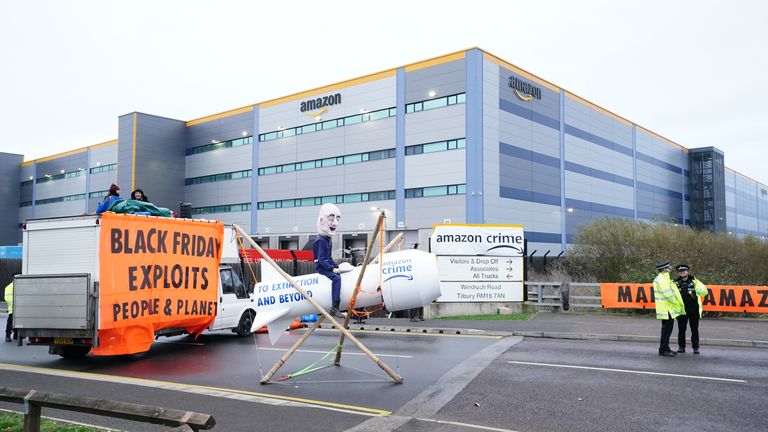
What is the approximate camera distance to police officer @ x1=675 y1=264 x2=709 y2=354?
12164 mm

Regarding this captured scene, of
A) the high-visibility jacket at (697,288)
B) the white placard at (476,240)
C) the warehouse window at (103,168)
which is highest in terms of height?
the warehouse window at (103,168)

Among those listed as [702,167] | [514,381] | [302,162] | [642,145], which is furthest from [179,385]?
[702,167]

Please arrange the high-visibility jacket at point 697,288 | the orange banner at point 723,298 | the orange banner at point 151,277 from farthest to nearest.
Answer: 1. the orange banner at point 723,298
2. the high-visibility jacket at point 697,288
3. the orange banner at point 151,277

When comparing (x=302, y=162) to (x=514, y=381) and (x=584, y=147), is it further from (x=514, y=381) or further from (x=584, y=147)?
(x=514, y=381)

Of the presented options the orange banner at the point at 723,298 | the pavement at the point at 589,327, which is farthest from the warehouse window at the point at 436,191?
the orange banner at the point at 723,298

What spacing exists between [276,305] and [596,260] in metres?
19.5

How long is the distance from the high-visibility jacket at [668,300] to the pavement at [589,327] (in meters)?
2.45

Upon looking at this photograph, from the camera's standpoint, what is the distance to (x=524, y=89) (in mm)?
43406

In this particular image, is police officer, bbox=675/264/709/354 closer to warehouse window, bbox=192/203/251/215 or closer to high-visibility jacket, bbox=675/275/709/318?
high-visibility jacket, bbox=675/275/709/318

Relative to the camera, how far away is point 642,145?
196 feet

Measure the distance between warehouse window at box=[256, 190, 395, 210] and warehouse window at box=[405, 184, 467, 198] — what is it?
1775 millimetres

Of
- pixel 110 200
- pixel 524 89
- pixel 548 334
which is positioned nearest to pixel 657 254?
pixel 548 334

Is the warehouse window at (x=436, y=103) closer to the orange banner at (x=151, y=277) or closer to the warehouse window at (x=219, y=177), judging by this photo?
the warehouse window at (x=219, y=177)

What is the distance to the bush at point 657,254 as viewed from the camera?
21.6 meters
